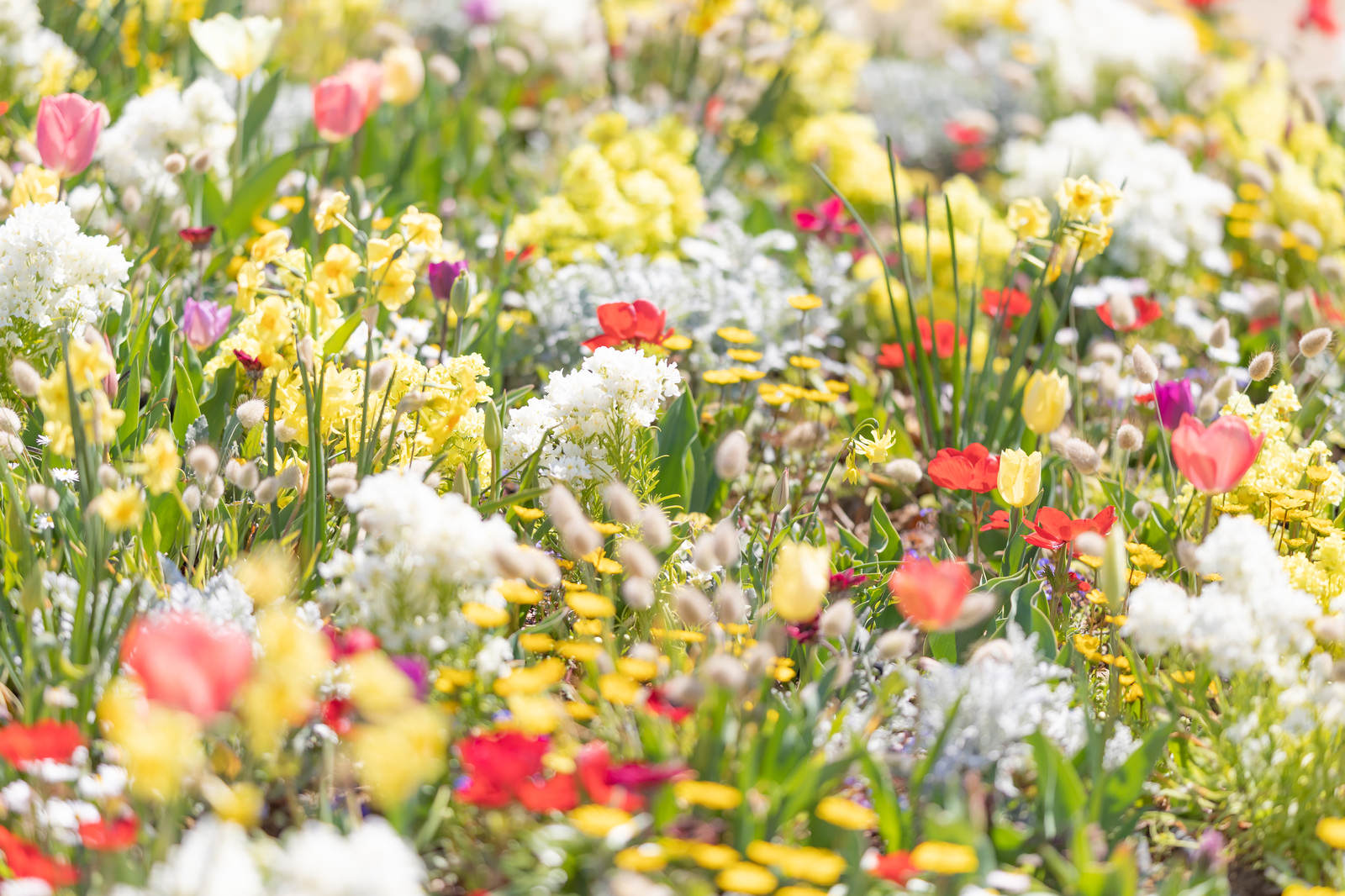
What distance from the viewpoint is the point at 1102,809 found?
4.87 ft

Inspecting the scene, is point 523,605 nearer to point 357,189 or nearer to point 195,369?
point 195,369

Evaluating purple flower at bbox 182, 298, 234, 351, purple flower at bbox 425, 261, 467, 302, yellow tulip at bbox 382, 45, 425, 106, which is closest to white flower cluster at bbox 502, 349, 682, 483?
purple flower at bbox 425, 261, 467, 302

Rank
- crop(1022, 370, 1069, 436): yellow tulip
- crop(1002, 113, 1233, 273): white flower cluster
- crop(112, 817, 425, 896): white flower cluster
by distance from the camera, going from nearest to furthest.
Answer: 1. crop(112, 817, 425, 896): white flower cluster
2. crop(1022, 370, 1069, 436): yellow tulip
3. crop(1002, 113, 1233, 273): white flower cluster

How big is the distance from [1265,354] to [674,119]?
237cm

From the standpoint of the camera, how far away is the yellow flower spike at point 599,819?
3.88ft

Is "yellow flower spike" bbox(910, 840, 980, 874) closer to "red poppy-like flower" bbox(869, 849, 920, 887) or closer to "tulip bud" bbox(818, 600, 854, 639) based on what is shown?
"red poppy-like flower" bbox(869, 849, 920, 887)

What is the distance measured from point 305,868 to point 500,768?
0.80 ft

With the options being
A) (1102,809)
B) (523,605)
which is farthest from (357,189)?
(1102,809)

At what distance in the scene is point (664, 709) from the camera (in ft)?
4.60

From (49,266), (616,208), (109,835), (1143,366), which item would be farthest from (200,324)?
(1143,366)

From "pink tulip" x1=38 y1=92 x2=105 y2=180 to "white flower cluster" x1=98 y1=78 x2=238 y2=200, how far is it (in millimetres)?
437

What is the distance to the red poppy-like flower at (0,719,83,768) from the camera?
3.98ft

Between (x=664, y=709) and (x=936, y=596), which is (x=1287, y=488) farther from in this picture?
(x=664, y=709)

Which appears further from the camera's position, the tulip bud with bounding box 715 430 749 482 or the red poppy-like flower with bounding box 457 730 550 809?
the tulip bud with bounding box 715 430 749 482
